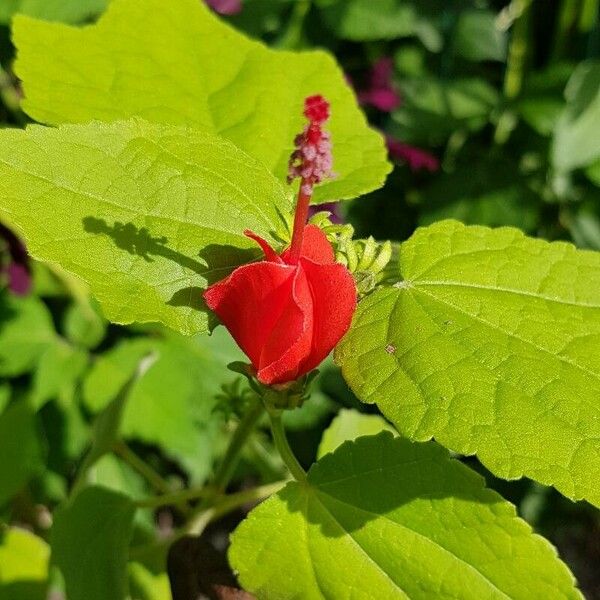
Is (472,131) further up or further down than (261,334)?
further down

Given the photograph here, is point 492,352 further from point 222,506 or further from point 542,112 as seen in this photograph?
point 542,112

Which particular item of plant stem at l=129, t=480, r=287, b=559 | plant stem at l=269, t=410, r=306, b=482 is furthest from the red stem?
plant stem at l=129, t=480, r=287, b=559

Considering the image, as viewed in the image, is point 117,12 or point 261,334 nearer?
point 261,334

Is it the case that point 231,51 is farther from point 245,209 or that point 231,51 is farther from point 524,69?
point 524,69

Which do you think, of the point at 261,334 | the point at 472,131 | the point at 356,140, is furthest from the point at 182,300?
the point at 472,131

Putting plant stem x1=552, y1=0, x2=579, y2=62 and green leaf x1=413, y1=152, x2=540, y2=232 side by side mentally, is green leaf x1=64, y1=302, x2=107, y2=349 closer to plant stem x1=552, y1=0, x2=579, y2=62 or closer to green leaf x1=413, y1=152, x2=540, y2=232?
green leaf x1=413, y1=152, x2=540, y2=232

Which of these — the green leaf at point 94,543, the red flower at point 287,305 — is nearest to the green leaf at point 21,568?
the green leaf at point 94,543
